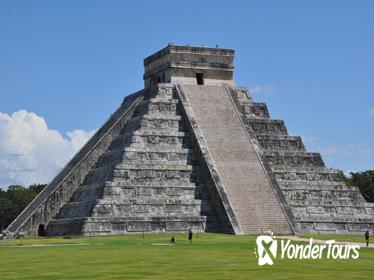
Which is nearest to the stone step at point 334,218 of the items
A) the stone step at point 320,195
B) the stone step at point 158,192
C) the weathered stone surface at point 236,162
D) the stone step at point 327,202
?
the stone step at point 327,202

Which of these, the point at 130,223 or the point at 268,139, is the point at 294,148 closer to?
the point at 268,139

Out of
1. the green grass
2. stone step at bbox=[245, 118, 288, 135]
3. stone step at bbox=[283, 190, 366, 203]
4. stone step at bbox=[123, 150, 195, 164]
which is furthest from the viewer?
stone step at bbox=[245, 118, 288, 135]

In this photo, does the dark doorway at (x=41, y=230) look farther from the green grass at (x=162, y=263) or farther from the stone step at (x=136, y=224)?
the green grass at (x=162, y=263)

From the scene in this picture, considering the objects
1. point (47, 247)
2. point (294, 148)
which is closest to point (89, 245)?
point (47, 247)

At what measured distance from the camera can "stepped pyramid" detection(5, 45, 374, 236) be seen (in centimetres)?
4228

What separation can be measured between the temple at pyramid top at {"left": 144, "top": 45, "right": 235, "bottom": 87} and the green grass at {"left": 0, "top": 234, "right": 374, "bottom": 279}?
17.6 metres

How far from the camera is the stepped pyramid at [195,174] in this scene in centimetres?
4228

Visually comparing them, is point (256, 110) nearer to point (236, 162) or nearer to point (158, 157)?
point (236, 162)

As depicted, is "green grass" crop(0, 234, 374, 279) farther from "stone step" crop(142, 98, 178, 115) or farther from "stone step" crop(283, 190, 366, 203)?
"stone step" crop(142, 98, 178, 115)

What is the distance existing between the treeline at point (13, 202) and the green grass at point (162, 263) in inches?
2191

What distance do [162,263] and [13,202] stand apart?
2726 inches

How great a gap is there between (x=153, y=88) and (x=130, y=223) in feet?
38.8

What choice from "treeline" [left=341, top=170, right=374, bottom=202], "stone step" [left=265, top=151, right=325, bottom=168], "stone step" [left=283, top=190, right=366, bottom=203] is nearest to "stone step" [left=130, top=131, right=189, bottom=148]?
"stone step" [left=265, top=151, right=325, bottom=168]

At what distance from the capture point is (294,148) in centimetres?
4888
